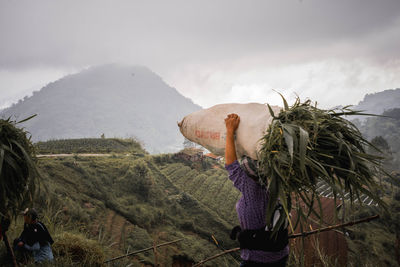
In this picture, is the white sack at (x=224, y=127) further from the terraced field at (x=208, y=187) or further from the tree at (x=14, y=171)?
the terraced field at (x=208, y=187)

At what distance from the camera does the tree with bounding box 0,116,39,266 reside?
4.54 ft

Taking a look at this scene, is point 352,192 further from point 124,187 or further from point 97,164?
point 97,164

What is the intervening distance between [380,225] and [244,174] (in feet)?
71.7

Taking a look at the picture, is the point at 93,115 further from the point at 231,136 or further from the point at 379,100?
the point at 379,100

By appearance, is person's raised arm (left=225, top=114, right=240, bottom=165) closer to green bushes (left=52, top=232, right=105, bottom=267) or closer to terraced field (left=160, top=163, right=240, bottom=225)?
green bushes (left=52, top=232, right=105, bottom=267)

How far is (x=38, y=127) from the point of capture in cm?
13525

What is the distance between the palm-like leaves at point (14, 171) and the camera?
4.53 feet

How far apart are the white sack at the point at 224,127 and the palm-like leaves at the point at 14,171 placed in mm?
1105

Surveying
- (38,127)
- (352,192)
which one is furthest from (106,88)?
(352,192)

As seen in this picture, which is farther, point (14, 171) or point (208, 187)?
point (208, 187)

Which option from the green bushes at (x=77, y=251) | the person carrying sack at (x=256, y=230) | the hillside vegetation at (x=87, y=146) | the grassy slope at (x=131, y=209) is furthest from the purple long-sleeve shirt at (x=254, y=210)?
the hillside vegetation at (x=87, y=146)

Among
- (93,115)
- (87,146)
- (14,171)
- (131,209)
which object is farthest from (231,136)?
(93,115)

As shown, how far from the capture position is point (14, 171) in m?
1.45

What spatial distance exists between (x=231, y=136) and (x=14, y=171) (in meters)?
1.39
